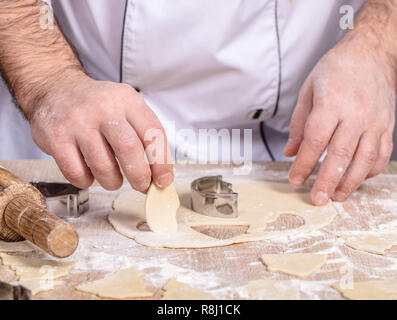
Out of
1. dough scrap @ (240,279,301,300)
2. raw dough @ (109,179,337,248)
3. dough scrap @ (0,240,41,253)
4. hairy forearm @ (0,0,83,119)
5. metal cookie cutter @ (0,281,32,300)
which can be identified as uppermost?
hairy forearm @ (0,0,83,119)

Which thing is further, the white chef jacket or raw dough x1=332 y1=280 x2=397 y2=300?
the white chef jacket

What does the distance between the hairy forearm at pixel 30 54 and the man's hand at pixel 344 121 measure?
0.55 m

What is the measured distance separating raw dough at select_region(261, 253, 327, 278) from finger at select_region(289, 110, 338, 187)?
0.35 m

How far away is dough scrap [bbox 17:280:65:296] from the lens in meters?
0.91

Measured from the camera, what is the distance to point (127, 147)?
1075mm

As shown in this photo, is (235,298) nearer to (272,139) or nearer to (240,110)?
(240,110)

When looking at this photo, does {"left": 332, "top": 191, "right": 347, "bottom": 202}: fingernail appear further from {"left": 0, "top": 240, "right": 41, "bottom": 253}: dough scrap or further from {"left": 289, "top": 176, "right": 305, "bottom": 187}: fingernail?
{"left": 0, "top": 240, "right": 41, "bottom": 253}: dough scrap

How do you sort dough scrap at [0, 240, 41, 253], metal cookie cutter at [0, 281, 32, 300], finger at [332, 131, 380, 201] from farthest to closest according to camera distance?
finger at [332, 131, 380, 201] < dough scrap at [0, 240, 41, 253] < metal cookie cutter at [0, 281, 32, 300]

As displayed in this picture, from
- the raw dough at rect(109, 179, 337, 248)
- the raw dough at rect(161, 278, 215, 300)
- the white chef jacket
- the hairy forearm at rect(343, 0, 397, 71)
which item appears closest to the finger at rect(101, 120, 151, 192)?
the raw dough at rect(109, 179, 337, 248)

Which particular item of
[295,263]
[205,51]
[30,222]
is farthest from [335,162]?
[30,222]

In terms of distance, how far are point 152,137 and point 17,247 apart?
1.08ft

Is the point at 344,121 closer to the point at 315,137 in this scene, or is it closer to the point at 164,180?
the point at 315,137

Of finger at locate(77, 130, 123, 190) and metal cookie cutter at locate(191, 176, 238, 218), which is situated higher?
finger at locate(77, 130, 123, 190)
